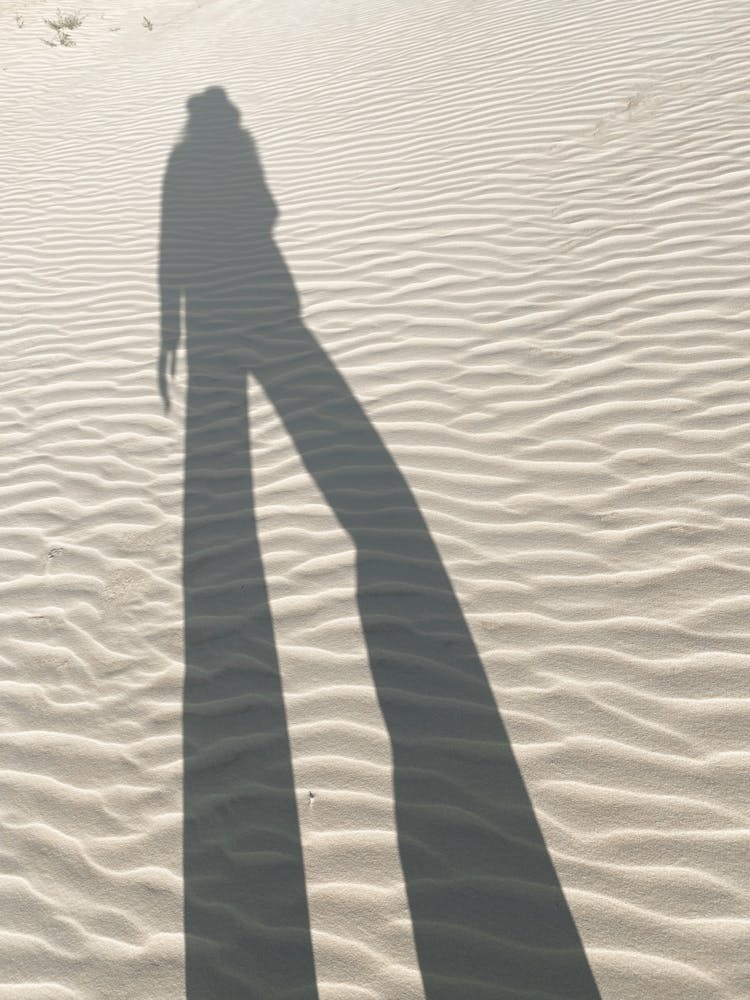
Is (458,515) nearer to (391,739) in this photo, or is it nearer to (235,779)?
(391,739)

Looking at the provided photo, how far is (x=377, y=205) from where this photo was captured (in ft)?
23.1

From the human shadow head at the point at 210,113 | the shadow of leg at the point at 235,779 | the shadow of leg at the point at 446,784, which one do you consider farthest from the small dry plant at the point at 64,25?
the shadow of leg at the point at 446,784

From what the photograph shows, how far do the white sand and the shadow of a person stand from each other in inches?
2.6

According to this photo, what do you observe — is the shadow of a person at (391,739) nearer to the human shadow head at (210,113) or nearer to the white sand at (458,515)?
the white sand at (458,515)

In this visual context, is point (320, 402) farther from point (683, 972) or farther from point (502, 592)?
point (683, 972)

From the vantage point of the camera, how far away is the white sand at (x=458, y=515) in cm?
256

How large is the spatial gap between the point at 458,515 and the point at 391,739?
47.9 inches

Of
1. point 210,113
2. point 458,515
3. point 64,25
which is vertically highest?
point 64,25

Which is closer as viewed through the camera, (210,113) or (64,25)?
(210,113)

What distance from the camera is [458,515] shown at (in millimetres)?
3834

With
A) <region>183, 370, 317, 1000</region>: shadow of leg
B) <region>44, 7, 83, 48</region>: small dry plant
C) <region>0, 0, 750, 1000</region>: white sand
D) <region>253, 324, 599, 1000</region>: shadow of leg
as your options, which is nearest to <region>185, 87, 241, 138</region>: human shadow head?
<region>0, 0, 750, 1000</region>: white sand

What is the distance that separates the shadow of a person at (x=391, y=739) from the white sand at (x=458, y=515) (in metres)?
0.07

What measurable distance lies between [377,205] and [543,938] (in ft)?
19.7

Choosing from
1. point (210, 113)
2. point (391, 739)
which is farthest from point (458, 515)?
point (210, 113)
